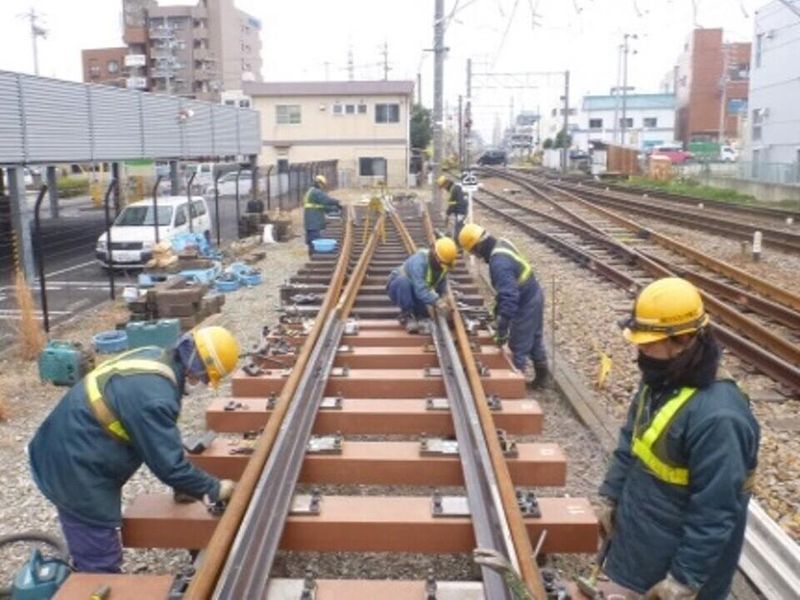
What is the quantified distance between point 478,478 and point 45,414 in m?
4.90

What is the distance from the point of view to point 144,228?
19.4m

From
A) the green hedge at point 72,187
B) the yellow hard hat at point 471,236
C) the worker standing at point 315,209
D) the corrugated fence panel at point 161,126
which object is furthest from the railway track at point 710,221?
the green hedge at point 72,187

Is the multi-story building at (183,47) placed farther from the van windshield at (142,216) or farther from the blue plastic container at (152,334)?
the blue plastic container at (152,334)

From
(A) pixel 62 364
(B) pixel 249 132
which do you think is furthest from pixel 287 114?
(A) pixel 62 364

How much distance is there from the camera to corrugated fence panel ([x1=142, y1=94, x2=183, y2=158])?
22141 mm

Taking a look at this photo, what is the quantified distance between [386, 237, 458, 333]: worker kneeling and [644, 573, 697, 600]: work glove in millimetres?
5180

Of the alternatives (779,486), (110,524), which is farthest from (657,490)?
(779,486)

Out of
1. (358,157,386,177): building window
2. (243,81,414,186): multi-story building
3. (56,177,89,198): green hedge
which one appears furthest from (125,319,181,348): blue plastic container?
(56,177,89,198): green hedge

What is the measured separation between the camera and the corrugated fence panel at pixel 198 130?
24.9 meters

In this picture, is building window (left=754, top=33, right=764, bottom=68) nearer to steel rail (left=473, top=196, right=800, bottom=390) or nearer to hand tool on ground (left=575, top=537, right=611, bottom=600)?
steel rail (left=473, top=196, right=800, bottom=390)

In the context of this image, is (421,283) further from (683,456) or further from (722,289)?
(722,289)

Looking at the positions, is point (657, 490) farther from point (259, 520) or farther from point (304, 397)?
point (304, 397)

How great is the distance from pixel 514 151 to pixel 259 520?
392ft

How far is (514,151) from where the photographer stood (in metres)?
120
